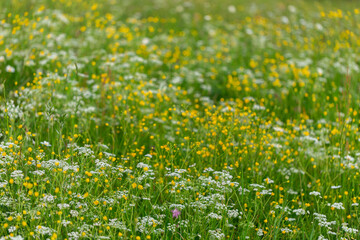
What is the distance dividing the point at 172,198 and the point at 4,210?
4.25ft

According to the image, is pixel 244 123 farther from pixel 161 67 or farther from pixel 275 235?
pixel 161 67

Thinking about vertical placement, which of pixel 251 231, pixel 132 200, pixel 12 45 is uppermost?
pixel 12 45

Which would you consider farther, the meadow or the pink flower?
the pink flower

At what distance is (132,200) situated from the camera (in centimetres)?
305

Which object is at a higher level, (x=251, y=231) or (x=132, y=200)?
(x=132, y=200)

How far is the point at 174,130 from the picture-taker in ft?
14.9

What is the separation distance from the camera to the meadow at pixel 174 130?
3016mm

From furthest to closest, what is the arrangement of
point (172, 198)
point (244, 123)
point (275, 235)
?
point (244, 123)
point (172, 198)
point (275, 235)

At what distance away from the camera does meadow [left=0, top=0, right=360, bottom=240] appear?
302cm

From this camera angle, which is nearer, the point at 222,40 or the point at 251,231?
the point at 251,231

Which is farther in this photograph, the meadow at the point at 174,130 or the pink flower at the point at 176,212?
the pink flower at the point at 176,212

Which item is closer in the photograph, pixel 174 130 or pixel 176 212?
pixel 176 212

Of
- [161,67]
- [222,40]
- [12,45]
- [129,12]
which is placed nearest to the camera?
[12,45]

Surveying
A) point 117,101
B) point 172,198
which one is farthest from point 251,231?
point 117,101
